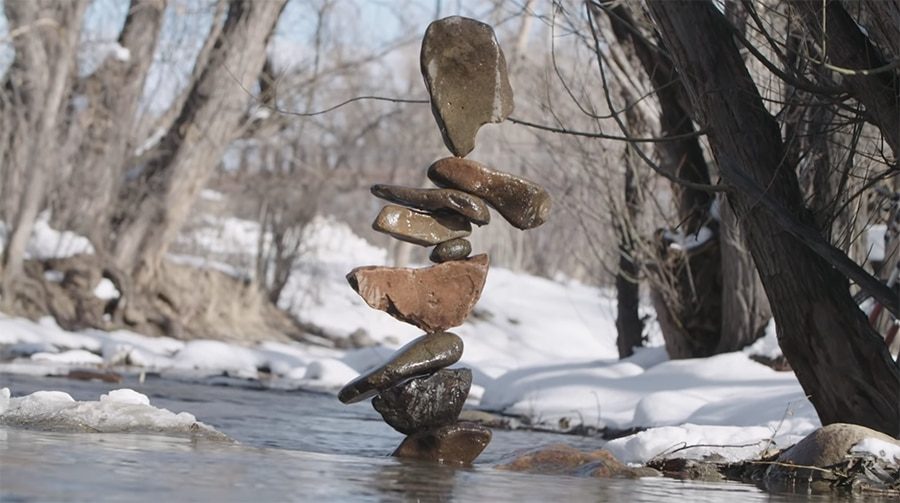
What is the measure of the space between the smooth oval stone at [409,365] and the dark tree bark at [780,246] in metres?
1.56

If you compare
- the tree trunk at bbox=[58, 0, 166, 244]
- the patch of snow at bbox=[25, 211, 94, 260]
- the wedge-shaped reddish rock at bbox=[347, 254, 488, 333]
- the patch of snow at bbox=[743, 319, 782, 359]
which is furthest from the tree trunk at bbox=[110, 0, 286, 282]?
the wedge-shaped reddish rock at bbox=[347, 254, 488, 333]

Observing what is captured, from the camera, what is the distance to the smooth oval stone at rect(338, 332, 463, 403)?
613 centimetres

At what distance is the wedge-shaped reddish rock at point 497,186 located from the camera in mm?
6164

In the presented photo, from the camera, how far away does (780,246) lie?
234 inches

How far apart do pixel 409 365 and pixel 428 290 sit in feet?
1.24

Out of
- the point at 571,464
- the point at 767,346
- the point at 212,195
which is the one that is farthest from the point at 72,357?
the point at 212,195

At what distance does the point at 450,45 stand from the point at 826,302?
2162mm

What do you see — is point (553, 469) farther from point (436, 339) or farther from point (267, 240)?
point (267, 240)

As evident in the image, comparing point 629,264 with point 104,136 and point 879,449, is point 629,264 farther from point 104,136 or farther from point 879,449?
point 104,136

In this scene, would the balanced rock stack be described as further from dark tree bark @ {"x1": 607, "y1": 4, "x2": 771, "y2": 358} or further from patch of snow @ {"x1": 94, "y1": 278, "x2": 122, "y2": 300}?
patch of snow @ {"x1": 94, "y1": 278, "x2": 122, "y2": 300}

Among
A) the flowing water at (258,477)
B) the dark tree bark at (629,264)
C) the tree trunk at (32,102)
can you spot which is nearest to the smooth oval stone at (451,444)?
the flowing water at (258,477)

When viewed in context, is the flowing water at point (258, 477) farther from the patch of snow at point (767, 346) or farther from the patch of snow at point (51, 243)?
Answer: the patch of snow at point (51, 243)

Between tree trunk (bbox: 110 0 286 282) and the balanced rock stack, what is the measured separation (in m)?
12.2

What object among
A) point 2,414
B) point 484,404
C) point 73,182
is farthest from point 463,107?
point 73,182
